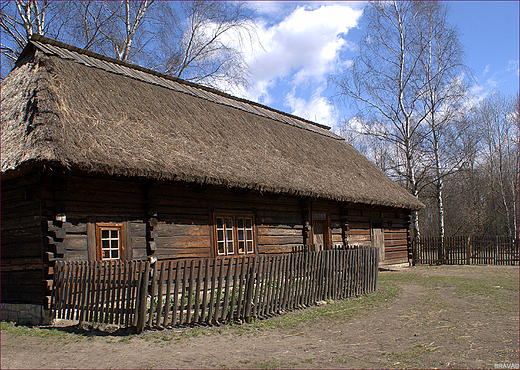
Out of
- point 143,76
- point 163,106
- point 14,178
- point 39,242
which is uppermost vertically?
point 143,76

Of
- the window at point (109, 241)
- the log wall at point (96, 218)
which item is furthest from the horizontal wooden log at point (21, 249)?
the window at point (109, 241)

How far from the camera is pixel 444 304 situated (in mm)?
8281

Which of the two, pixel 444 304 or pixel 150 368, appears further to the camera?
pixel 444 304

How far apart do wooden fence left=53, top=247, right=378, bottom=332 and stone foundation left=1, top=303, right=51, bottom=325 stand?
0.30m

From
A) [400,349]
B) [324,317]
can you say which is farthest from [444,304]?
[400,349]

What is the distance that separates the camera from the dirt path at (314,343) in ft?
15.0

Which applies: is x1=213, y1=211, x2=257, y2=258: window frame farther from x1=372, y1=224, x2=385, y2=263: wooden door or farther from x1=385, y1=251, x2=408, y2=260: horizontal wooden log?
x1=385, y1=251, x2=408, y2=260: horizontal wooden log

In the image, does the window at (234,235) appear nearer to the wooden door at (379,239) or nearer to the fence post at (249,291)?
the fence post at (249,291)

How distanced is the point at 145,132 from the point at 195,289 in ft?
12.1

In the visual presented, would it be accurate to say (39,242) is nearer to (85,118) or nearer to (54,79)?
(85,118)

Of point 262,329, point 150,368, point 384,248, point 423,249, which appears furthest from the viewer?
point 423,249

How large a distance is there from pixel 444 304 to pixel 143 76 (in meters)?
10.2

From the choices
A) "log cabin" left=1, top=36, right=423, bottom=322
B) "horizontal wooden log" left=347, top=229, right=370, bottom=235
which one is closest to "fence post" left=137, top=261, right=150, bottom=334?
"log cabin" left=1, top=36, right=423, bottom=322

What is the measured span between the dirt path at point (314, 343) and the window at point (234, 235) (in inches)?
119
